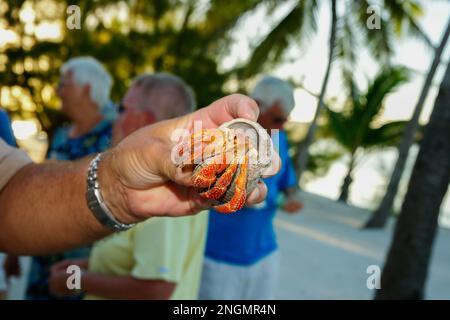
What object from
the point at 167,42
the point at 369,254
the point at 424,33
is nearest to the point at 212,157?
the point at 369,254

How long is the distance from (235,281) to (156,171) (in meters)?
2.10

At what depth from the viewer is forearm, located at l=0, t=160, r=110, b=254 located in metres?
1.39

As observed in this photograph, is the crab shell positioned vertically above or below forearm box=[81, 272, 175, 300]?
above

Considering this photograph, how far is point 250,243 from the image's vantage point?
3152 mm

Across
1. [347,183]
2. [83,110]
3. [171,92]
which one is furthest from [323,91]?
[171,92]

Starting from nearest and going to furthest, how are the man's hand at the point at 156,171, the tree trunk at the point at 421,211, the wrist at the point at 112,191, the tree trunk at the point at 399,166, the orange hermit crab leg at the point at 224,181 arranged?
the orange hermit crab leg at the point at 224,181 → the man's hand at the point at 156,171 → the wrist at the point at 112,191 → the tree trunk at the point at 421,211 → the tree trunk at the point at 399,166

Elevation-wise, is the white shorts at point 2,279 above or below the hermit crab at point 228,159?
below

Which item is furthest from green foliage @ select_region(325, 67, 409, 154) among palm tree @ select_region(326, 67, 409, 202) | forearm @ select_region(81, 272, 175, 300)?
forearm @ select_region(81, 272, 175, 300)

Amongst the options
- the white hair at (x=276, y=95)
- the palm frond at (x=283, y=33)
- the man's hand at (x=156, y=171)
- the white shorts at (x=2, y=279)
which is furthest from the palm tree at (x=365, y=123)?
the man's hand at (x=156, y=171)

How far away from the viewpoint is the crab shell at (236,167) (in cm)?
95

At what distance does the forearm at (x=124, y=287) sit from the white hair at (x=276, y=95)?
1.61 m

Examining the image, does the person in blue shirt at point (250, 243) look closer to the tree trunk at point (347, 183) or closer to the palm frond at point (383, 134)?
the palm frond at point (383, 134)

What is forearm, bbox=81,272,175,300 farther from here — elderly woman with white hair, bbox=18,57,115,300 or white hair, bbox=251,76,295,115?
white hair, bbox=251,76,295,115

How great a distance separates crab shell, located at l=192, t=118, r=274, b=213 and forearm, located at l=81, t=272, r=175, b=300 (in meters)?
1.08
